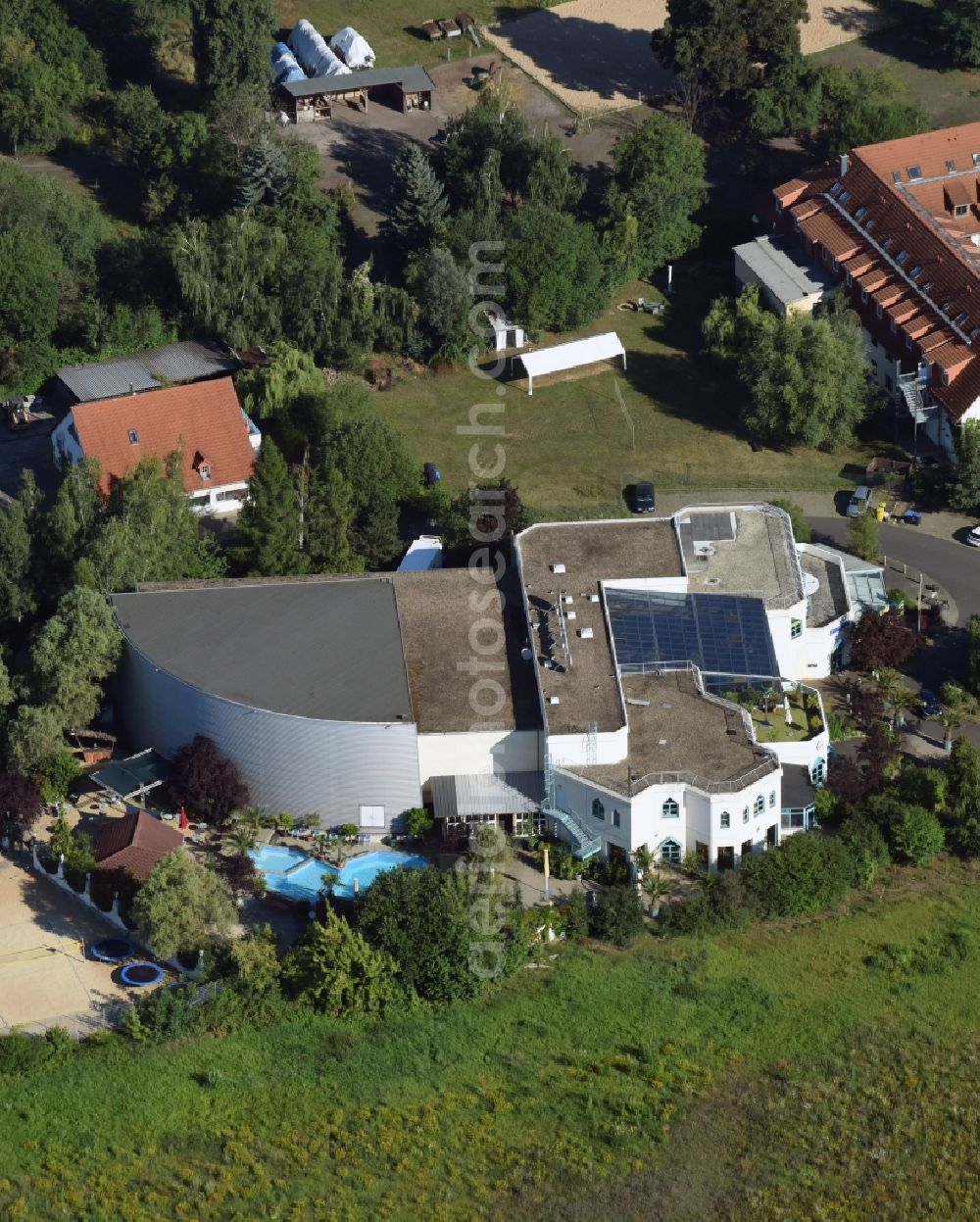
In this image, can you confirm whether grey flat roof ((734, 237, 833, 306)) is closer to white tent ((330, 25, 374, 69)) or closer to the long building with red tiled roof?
the long building with red tiled roof

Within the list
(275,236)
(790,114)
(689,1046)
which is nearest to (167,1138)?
(689,1046)

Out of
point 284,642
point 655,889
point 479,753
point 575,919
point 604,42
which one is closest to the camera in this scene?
point 575,919

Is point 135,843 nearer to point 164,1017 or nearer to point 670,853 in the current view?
point 164,1017

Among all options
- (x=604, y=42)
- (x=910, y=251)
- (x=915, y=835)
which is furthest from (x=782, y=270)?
(x=915, y=835)

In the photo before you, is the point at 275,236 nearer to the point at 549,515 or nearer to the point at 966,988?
the point at 549,515

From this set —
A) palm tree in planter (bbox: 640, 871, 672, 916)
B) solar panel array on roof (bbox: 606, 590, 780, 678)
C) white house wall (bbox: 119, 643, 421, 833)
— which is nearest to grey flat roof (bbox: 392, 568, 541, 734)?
white house wall (bbox: 119, 643, 421, 833)

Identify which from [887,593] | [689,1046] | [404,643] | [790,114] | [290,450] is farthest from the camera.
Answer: [790,114]
